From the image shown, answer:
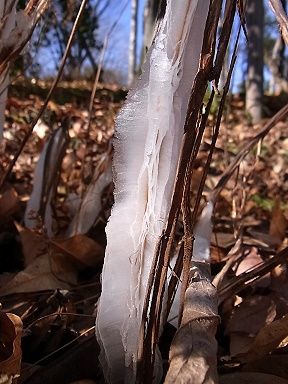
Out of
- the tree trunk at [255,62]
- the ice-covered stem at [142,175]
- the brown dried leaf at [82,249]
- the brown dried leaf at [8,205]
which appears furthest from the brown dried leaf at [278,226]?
the tree trunk at [255,62]

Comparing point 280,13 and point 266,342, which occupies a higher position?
point 280,13

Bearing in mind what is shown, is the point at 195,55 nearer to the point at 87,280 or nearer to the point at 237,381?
the point at 237,381

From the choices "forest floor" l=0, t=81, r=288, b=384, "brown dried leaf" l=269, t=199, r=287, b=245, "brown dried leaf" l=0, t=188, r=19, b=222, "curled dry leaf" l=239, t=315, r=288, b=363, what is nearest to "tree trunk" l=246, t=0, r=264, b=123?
"forest floor" l=0, t=81, r=288, b=384

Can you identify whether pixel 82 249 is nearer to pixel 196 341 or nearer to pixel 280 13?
pixel 196 341

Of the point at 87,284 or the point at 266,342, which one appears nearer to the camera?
the point at 266,342

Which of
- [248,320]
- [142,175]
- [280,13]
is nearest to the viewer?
[280,13]

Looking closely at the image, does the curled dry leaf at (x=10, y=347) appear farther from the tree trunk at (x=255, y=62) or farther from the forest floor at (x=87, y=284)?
the tree trunk at (x=255, y=62)

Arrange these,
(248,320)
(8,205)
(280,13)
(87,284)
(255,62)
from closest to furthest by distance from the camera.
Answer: (280,13) < (248,320) < (87,284) < (8,205) < (255,62)

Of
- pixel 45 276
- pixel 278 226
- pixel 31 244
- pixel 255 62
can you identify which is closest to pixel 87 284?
pixel 45 276
